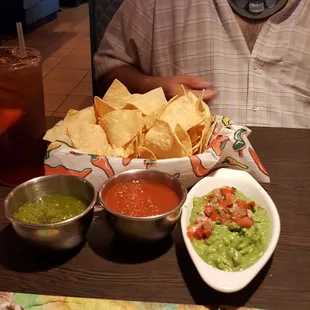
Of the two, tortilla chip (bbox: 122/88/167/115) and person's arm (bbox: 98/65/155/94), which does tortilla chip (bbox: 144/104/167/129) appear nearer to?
tortilla chip (bbox: 122/88/167/115)

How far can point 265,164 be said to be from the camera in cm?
140

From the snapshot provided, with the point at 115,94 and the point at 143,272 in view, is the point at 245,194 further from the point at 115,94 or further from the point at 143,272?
the point at 115,94

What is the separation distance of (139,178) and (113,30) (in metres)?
1.01

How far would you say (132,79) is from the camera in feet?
6.29

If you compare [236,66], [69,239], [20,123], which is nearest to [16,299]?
[69,239]

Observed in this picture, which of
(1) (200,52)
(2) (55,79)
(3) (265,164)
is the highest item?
(1) (200,52)

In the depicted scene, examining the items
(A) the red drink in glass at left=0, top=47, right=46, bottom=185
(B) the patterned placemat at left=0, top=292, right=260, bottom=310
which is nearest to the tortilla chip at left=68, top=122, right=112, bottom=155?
(A) the red drink in glass at left=0, top=47, right=46, bottom=185

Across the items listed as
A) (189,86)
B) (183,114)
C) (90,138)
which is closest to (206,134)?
(183,114)

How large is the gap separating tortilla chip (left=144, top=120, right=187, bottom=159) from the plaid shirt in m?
0.66

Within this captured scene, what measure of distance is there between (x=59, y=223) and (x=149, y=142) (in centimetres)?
38

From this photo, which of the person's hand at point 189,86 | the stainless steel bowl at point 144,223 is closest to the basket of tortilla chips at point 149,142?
the stainless steel bowl at point 144,223

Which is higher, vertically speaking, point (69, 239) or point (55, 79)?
point (69, 239)

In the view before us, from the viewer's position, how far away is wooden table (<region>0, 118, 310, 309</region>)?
94 centimetres

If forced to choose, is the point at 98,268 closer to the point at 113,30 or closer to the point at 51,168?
the point at 51,168
